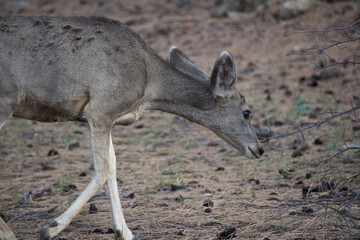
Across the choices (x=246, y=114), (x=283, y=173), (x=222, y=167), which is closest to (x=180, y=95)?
(x=246, y=114)

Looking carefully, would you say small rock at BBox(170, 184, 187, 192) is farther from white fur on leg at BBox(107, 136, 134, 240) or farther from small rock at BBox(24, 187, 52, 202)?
small rock at BBox(24, 187, 52, 202)

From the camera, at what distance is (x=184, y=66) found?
21.9 feet

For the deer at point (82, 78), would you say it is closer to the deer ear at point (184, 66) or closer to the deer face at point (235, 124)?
the deer face at point (235, 124)

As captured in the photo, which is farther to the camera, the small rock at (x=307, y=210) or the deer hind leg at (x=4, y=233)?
the small rock at (x=307, y=210)

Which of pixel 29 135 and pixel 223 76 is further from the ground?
pixel 223 76

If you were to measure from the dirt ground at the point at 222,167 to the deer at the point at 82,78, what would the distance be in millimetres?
819

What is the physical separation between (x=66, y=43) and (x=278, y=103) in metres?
6.31

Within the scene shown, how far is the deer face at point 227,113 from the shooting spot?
636cm

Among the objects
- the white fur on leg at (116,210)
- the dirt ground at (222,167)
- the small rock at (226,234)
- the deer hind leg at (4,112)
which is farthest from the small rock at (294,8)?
the deer hind leg at (4,112)

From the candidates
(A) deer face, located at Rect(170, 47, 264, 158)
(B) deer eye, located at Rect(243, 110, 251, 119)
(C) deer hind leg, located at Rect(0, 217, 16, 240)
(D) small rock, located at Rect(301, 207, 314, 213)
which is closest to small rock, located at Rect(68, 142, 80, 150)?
(A) deer face, located at Rect(170, 47, 264, 158)

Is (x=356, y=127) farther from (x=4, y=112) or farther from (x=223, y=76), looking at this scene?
(x=4, y=112)

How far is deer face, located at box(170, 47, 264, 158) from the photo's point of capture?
6.36 m

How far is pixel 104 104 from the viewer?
221 inches

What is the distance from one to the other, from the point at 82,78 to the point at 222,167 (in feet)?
10.9
